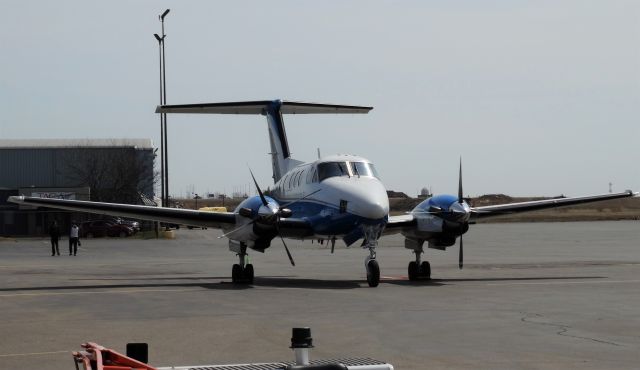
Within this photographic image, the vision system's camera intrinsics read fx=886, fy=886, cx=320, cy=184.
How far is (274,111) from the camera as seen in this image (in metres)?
30.3

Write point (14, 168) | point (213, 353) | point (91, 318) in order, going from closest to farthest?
point (213, 353) → point (91, 318) → point (14, 168)

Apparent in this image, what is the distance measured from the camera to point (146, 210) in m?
24.6

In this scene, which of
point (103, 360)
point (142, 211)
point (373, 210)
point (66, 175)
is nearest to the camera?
point (103, 360)

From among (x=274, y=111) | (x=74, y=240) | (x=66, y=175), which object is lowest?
(x=74, y=240)

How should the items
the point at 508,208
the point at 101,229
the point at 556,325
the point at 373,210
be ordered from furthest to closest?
the point at 101,229 → the point at 508,208 → the point at 373,210 → the point at 556,325

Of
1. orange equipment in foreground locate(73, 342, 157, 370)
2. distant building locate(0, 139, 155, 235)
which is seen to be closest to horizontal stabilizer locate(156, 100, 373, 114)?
orange equipment in foreground locate(73, 342, 157, 370)

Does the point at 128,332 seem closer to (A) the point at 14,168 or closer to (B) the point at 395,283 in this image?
(B) the point at 395,283

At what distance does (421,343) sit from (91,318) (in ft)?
20.2

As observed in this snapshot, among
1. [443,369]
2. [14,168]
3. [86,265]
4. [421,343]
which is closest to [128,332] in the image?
→ [421,343]

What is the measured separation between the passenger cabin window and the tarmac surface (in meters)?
2.89

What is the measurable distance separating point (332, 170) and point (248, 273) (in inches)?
141

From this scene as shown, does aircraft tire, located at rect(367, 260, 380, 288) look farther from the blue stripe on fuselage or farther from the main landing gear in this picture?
the main landing gear

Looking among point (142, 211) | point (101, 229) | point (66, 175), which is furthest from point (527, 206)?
point (66, 175)

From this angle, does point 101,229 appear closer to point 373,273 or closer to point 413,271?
point 413,271
